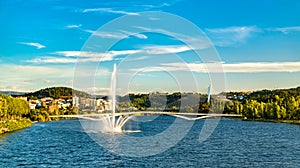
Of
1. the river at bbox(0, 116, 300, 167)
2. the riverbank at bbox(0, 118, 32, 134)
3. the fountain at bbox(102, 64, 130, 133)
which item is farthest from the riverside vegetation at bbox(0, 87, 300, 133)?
the river at bbox(0, 116, 300, 167)

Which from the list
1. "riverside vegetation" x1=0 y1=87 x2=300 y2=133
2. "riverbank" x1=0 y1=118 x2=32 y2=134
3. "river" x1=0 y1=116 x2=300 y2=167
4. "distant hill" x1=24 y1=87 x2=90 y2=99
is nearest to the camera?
"river" x1=0 y1=116 x2=300 y2=167

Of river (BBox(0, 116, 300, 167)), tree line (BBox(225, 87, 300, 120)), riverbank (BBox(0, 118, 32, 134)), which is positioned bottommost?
river (BBox(0, 116, 300, 167))

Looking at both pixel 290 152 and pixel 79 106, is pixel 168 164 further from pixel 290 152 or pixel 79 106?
pixel 79 106

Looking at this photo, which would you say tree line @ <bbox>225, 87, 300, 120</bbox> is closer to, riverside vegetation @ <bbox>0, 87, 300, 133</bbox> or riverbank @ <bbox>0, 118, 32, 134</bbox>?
riverside vegetation @ <bbox>0, 87, 300, 133</bbox>

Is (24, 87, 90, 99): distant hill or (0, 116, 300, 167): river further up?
(24, 87, 90, 99): distant hill

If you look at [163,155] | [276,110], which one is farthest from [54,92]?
[163,155]

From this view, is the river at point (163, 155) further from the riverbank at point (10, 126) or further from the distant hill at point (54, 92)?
the distant hill at point (54, 92)

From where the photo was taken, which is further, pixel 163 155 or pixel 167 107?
pixel 167 107

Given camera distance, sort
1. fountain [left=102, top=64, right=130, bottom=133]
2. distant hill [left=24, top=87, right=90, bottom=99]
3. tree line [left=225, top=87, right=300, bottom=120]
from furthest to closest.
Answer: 1. distant hill [left=24, top=87, right=90, bottom=99]
2. tree line [left=225, top=87, right=300, bottom=120]
3. fountain [left=102, top=64, right=130, bottom=133]

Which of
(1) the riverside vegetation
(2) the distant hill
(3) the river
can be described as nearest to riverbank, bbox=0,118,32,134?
(1) the riverside vegetation

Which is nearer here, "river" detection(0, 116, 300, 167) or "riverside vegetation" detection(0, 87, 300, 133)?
"river" detection(0, 116, 300, 167)

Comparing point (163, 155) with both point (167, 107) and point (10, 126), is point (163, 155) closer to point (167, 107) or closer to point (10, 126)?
point (10, 126)

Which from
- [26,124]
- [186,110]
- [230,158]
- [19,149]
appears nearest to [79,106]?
[186,110]

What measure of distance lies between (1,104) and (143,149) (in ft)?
88.0
